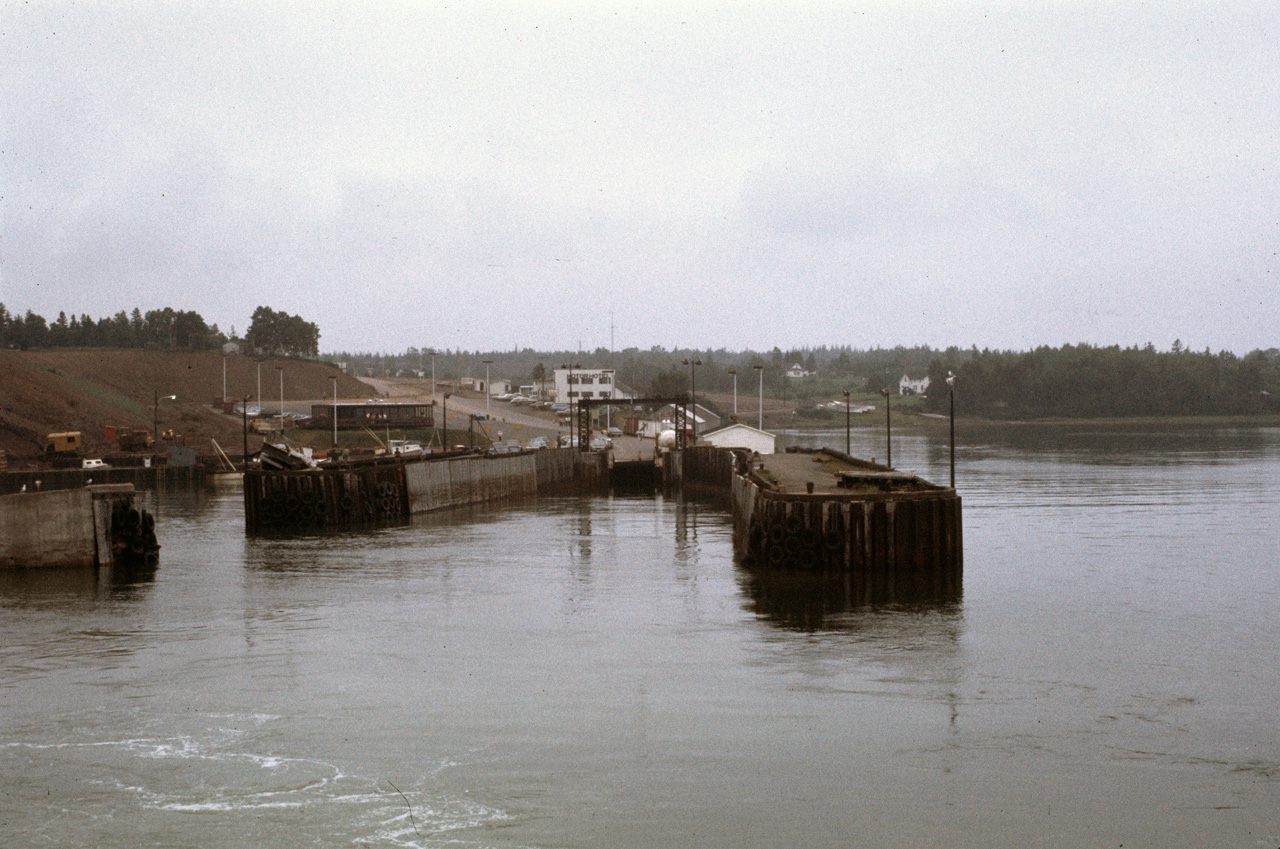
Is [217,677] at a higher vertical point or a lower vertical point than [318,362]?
lower

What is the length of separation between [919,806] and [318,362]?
18600 cm

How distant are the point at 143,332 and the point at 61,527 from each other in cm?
17056

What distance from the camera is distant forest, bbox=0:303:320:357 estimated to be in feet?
566

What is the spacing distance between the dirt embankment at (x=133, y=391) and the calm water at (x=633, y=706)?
252 feet

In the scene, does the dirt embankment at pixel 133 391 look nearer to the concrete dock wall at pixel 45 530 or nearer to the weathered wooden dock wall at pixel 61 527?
the weathered wooden dock wall at pixel 61 527

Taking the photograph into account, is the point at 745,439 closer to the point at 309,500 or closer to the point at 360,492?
the point at 360,492

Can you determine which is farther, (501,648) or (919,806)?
(501,648)

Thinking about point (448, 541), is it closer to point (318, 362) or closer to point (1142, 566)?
point (1142, 566)

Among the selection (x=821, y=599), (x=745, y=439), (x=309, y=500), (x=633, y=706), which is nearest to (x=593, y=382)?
(x=745, y=439)

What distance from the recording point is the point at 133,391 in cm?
15138

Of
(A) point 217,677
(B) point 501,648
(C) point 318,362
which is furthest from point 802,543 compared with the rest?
(C) point 318,362

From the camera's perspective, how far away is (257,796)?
16859mm

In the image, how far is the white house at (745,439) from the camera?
96.2 meters

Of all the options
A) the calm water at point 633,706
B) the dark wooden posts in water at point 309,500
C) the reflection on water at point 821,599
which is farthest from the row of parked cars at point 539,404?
the reflection on water at point 821,599
